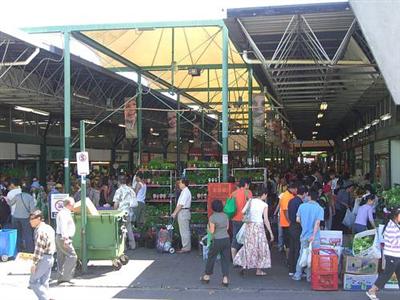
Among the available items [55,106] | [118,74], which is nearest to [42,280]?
[118,74]

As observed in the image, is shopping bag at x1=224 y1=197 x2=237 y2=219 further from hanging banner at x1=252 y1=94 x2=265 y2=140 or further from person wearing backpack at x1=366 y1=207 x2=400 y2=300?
hanging banner at x1=252 y1=94 x2=265 y2=140

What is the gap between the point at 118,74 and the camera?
2106 centimetres

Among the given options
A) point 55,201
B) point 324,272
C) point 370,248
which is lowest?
point 324,272

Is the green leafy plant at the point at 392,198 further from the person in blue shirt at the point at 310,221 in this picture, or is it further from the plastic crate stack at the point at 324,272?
the plastic crate stack at the point at 324,272

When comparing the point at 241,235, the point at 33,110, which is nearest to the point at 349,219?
the point at 241,235

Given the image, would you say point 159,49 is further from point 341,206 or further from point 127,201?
point 341,206

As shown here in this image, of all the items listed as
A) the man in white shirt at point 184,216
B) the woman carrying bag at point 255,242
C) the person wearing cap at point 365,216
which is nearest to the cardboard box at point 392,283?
the person wearing cap at point 365,216

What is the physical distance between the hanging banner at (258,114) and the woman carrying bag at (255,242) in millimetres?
8987

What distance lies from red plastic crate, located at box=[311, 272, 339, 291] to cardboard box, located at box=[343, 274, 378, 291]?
19 cm

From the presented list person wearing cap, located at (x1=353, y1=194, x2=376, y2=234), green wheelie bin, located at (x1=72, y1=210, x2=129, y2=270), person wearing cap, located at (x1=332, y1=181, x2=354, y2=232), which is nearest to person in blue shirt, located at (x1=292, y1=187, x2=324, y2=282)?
person wearing cap, located at (x1=353, y1=194, x2=376, y2=234)

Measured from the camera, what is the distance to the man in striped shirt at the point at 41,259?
8.24 meters

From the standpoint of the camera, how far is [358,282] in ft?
31.9

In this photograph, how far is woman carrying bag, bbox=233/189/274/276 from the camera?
1062 cm

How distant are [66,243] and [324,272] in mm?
4578
